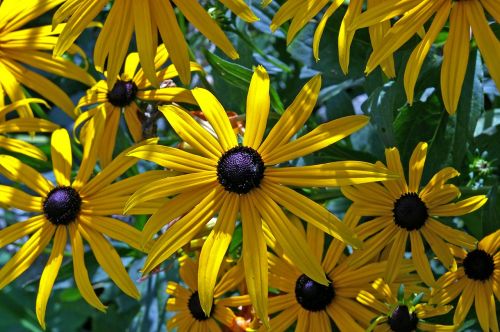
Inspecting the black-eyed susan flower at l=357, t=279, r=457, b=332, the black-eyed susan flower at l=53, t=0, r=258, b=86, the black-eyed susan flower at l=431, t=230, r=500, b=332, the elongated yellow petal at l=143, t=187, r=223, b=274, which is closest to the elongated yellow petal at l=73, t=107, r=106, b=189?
the black-eyed susan flower at l=53, t=0, r=258, b=86

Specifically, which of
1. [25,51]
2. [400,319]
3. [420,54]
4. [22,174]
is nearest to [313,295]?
[400,319]

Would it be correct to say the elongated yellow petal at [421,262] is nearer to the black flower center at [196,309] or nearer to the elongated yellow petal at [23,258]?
the black flower center at [196,309]

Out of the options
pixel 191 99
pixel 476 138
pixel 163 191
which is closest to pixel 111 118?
pixel 191 99

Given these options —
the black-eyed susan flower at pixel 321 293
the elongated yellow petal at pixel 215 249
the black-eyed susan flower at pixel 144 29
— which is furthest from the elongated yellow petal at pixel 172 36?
the black-eyed susan flower at pixel 321 293

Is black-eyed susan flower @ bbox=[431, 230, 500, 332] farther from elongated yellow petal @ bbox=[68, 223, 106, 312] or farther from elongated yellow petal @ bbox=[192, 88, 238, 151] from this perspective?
elongated yellow petal @ bbox=[68, 223, 106, 312]

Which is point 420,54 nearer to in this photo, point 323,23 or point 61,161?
point 323,23
